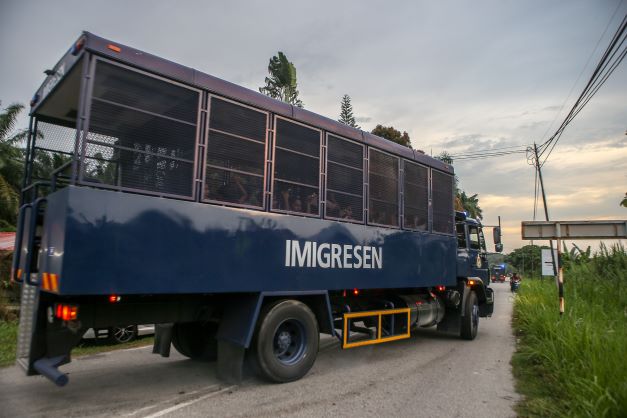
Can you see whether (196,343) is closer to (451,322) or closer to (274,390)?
(274,390)

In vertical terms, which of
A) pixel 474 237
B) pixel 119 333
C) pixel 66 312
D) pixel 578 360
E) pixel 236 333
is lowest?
pixel 119 333

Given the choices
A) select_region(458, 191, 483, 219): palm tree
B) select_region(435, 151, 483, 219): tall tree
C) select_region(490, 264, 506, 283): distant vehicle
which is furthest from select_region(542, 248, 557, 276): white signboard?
select_region(490, 264, 506, 283): distant vehicle

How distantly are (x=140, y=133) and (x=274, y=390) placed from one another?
10.9 ft

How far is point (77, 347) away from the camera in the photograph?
743 centimetres

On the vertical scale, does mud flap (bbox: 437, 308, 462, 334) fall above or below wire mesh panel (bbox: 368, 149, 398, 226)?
below

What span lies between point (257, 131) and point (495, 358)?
18.7 ft

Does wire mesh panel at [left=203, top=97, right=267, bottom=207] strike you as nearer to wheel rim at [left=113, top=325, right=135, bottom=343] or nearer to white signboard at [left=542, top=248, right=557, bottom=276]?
wheel rim at [left=113, top=325, right=135, bottom=343]

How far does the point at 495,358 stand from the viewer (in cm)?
754

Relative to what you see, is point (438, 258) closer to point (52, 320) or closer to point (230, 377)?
point (230, 377)

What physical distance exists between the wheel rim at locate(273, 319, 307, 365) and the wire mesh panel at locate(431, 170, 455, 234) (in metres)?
3.89

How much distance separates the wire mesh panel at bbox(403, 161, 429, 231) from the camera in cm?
779

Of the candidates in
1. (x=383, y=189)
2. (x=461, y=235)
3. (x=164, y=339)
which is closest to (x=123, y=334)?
(x=164, y=339)

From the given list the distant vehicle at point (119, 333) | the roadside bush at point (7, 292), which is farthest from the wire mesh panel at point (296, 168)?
the roadside bush at point (7, 292)

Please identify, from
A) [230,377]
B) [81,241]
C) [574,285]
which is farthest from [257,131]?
[574,285]
